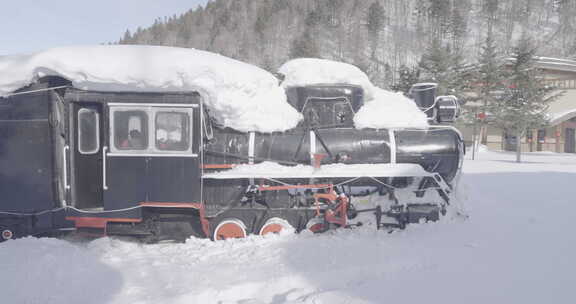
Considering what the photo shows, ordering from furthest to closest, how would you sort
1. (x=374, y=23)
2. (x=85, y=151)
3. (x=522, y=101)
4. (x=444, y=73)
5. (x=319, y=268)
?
(x=374, y=23)
(x=444, y=73)
(x=522, y=101)
(x=85, y=151)
(x=319, y=268)

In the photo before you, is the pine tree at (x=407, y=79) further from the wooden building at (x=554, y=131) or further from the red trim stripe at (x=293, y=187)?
the red trim stripe at (x=293, y=187)

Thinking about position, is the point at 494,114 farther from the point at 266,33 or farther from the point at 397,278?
the point at 266,33

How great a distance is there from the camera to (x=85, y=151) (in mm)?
4867

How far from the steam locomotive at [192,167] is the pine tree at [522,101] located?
15.1 metres

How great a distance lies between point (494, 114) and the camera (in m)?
20.7

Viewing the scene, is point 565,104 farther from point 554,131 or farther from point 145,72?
point 145,72

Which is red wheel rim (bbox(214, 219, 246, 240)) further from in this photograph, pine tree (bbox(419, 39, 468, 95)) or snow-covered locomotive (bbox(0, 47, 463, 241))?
pine tree (bbox(419, 39, 468, 95))

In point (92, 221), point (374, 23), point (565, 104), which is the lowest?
point (92, 221)

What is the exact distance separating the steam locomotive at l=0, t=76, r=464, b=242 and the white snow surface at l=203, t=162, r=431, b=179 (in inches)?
0.7

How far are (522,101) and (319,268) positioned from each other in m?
20.0

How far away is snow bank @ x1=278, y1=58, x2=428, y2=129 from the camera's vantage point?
17.6 feet

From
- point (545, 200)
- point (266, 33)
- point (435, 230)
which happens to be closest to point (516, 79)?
point (545, 200)

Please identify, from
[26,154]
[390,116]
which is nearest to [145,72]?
[26,154]

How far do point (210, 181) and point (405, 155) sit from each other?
3211 millimetres
